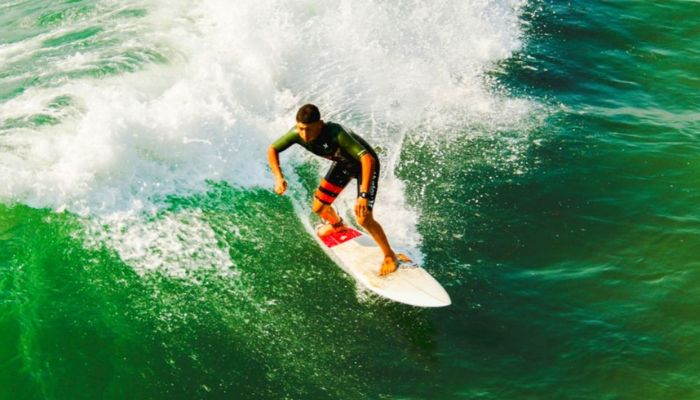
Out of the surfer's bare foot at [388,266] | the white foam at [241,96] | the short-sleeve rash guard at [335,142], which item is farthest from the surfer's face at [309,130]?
the white foam at [241,96]

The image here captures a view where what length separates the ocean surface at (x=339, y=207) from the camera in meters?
5.83

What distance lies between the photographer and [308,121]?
596 centimetres

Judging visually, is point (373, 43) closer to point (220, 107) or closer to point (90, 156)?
point (220, 107)

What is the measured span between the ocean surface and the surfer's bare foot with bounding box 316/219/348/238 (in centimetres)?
30

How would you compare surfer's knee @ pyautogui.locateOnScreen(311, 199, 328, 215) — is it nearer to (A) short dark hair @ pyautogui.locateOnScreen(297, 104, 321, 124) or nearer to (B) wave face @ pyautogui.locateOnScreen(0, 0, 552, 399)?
(B) wave face @ pyautogui.locateOnScreen(0, 0, 552, 399)

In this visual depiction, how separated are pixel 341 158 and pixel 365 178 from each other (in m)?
0.61

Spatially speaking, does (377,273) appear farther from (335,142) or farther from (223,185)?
(223,185)

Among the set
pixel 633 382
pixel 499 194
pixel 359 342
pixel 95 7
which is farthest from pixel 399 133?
pixel 95 7

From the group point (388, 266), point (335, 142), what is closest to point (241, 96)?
point (335, 142)

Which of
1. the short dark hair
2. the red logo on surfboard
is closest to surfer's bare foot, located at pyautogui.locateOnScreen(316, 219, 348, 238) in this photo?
the red logo on surfboard

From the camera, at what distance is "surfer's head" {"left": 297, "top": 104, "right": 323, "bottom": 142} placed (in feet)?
19.5

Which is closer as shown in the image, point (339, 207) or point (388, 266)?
point (388, 266)

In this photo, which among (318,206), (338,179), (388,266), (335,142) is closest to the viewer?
(335,142)

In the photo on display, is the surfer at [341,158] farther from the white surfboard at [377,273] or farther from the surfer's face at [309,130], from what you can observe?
the white surfboard at [377,273]
